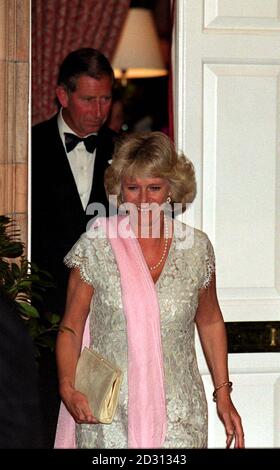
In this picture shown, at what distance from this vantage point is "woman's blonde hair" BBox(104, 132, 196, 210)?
15.3 feet

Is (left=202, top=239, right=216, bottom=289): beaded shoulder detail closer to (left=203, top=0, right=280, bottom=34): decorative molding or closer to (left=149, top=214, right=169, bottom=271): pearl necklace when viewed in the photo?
(left=149, top=214, right=169, bottom=271): pearl necklace

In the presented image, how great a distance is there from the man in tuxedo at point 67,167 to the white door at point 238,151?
60cm


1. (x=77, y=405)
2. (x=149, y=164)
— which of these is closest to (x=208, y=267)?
(x=149, y=164)

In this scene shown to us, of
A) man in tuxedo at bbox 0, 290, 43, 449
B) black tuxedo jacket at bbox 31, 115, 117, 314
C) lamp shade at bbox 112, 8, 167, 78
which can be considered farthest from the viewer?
lamp shade at bbox 112, 8, 167, 78

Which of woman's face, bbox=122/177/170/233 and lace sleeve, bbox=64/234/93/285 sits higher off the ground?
woman's face, bbox=122/177/170/233

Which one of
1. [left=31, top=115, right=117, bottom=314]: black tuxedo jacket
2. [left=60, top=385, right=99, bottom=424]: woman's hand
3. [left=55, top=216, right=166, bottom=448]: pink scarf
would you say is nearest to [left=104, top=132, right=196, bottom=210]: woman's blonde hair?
[left=55, top=216, right=166, bottom=448]: pink scarf

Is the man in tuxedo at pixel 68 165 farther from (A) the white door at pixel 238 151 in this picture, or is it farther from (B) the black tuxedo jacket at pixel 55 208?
(A) the white door at pixel 238 151

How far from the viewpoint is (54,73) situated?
25.6 ft

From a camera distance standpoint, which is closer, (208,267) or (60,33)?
(208,267)

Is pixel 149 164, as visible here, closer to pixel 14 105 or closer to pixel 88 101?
pixel 14 105

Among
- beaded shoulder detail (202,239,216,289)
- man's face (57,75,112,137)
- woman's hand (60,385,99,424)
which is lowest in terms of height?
woman's hand (60,385,99,424)

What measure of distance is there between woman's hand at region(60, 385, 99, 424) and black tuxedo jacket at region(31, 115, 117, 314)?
1.46 meters

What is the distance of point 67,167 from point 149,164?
4.84 ft

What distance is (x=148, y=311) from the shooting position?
4.53m
